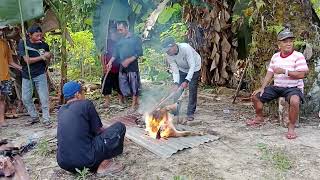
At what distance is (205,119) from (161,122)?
149 centimetres

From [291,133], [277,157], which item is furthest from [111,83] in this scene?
[277,157]

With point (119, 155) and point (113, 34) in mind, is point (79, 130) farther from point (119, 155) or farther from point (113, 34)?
point (113, 34)

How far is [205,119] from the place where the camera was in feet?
24.7

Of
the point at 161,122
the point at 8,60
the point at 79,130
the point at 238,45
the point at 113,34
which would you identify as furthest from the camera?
the point at 238,45

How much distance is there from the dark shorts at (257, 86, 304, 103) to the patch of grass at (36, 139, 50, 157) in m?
3.43

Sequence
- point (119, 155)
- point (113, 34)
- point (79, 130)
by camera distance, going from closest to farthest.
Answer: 1. point (79, 130)
2. point (119, 155)
3. point (113, 34)

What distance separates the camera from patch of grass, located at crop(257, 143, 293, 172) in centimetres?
511

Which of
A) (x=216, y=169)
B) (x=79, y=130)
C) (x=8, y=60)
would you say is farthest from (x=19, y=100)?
(x=216, y=169)

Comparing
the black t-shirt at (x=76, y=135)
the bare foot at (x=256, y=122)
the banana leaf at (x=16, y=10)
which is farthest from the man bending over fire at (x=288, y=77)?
the banana leaf at (x=16, y=10)

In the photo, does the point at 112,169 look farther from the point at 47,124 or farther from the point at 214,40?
the point at 214,40

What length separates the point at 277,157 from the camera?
211 inches

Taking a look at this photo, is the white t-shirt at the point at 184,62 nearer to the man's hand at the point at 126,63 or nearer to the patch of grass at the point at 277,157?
the man's hand at the point at 126,63

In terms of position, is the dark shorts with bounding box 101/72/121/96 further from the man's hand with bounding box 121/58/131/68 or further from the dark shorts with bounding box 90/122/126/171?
the dark shorts with bounding box 90/122/126/171

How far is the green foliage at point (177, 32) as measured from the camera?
1203cm
